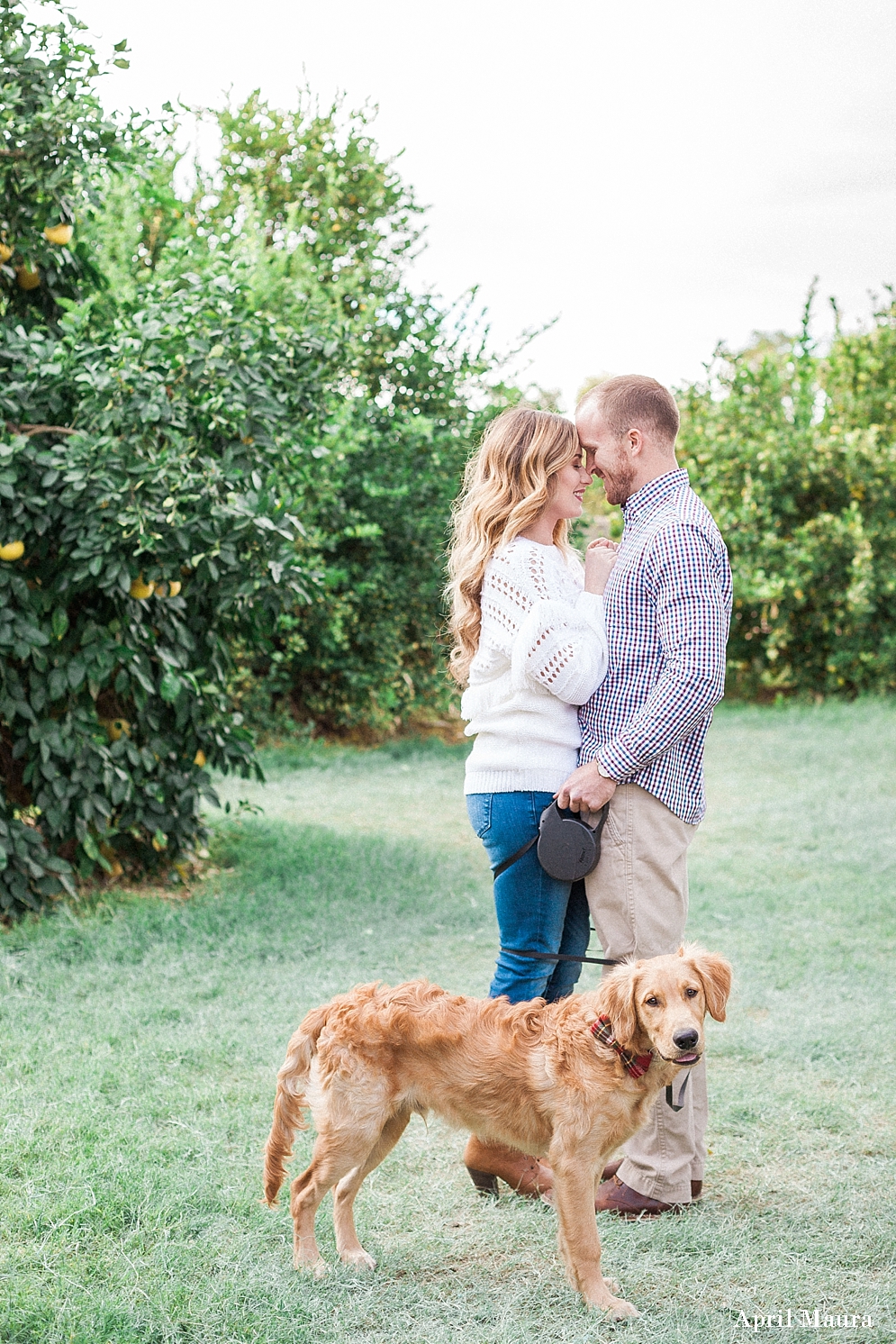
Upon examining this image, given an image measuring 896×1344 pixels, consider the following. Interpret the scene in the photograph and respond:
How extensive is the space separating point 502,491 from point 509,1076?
62.1 inches

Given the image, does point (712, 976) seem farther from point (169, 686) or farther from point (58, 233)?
point (58, 233)

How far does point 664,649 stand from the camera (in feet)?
10.7

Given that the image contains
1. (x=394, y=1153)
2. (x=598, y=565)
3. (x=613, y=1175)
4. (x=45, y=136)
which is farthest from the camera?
(x=45, y=136)

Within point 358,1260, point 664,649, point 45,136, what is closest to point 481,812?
point 664,649

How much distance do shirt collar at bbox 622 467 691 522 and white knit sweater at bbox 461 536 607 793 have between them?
0.88 feet

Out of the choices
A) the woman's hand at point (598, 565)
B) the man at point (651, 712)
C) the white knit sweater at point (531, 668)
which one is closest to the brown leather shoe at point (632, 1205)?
the man at point (651, 712)

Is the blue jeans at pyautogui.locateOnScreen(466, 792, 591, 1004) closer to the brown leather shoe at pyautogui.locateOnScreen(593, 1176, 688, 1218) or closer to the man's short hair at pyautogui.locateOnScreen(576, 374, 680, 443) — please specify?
the brown leather shoe at pyautogui.locateOnScreen(593, 1176, 688, 1218)

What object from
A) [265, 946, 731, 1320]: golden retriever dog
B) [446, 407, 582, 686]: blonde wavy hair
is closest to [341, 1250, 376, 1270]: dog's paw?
[265, 946, 731, 1320]: golden retriever dog

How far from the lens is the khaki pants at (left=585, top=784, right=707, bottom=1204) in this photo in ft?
10.8

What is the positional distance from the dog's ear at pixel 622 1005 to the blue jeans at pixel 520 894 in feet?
1.47

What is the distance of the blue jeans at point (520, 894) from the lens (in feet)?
10.9

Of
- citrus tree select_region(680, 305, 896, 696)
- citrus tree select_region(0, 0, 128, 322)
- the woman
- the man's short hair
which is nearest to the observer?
the woman

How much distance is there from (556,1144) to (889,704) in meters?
12.5

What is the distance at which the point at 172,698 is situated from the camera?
5.99m
